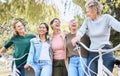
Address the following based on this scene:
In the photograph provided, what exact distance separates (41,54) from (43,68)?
19cm

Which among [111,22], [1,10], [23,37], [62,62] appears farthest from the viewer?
[1,10]

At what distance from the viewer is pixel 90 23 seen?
3.61 meters

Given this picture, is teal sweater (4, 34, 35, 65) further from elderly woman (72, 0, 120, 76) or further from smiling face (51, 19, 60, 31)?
elderly woman (72, 0, 120, 76)

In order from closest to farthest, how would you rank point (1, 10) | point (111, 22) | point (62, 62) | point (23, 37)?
point (111, 22) → point (62, 62) → point (23, 37) → point (1, 10)

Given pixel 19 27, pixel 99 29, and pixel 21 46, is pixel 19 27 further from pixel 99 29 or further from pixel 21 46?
pixel 99 29

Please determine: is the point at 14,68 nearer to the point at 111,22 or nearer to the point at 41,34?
the point at 41,34

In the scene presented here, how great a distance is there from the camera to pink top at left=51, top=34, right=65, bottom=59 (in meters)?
4.59

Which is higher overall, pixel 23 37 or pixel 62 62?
pixel 23 37

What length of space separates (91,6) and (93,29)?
0.23 m

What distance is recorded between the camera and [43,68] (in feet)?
15.0

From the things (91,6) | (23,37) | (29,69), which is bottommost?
(29,69)

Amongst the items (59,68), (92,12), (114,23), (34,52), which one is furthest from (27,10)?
(114,23)

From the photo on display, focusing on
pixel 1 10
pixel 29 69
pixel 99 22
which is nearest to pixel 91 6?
pixel 99 22

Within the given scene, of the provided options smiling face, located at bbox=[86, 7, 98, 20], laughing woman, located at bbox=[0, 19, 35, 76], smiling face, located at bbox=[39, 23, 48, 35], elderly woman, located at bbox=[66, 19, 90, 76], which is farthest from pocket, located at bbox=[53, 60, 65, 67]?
smiling face, located at bbox=[86, 7, 98, 20]
